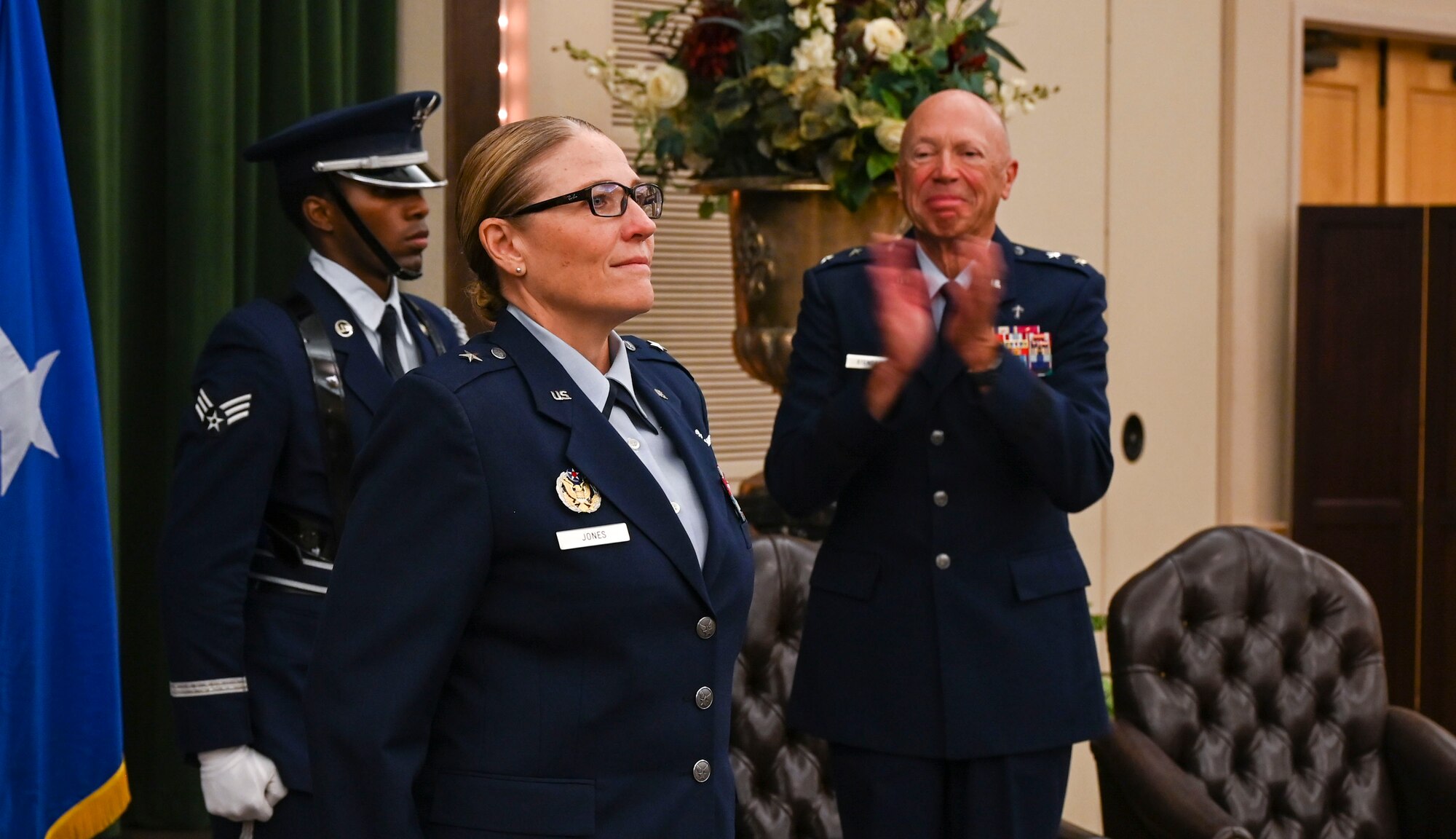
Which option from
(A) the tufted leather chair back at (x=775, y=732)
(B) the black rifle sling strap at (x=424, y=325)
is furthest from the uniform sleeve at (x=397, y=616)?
(A) the tufted leather chair back at (x=775, y=732)

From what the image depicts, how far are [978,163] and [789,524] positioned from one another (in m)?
1.15

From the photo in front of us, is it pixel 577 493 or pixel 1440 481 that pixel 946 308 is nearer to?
pixel 577 493

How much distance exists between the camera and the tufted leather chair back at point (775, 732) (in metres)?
2.46

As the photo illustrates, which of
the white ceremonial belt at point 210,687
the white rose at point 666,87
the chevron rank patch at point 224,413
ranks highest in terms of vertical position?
the white rose at point 666,87

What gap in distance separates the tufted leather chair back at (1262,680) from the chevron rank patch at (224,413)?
153cm

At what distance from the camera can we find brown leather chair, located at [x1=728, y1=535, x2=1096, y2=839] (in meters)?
2.46

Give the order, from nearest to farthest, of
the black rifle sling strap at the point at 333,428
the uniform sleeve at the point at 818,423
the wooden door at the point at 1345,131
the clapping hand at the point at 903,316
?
1. the clapping hand at the point at 903,316
2. the uniform sleeve at the point at 818,423
3. the black rifle sling strap at the point at 333,428
4. the wooden door at the point at 1345,131

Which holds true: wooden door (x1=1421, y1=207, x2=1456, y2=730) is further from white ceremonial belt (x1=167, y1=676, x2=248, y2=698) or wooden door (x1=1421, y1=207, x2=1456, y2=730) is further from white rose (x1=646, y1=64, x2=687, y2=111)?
white ceremonial belt (x1=167, y1=676, x2=248, y2=698)

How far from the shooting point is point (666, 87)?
284 centimetres

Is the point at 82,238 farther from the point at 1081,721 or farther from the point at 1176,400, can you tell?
the point at 1176,400

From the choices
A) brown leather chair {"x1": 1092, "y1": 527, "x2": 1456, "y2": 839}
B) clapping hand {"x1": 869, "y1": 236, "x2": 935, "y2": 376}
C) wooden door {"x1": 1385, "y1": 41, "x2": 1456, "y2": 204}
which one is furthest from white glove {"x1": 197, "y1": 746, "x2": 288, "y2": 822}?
wooden door {"x1": 1385, "y1": 41, "x2": 1456, "y2": 204}

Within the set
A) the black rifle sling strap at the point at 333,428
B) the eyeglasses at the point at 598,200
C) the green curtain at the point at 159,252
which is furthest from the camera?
Answer: the green curtain at the point at 159,252

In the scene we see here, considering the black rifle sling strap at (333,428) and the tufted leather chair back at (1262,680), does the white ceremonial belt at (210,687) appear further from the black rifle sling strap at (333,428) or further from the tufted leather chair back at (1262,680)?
the tufted leather chair back at (1262,680)

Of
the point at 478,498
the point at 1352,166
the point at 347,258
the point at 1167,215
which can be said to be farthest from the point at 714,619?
the point at 1352,166
